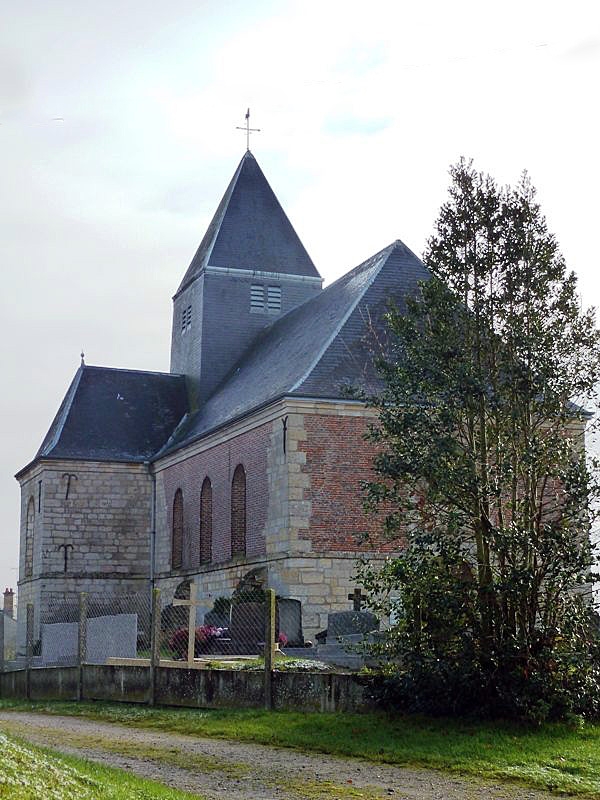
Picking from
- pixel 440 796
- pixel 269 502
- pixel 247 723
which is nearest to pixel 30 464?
pixel 269 502

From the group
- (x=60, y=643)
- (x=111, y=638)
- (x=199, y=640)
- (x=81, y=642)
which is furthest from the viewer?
(x=60, y=643)

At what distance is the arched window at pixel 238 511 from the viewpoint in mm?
31078

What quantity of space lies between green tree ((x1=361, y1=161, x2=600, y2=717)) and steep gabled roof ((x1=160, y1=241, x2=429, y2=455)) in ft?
30.7

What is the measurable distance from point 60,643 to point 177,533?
14707mm

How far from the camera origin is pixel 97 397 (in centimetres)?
4056

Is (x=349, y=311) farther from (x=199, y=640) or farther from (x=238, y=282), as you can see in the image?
(x=238, y=282)

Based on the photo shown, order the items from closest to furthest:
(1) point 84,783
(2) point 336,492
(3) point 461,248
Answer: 1. (1) point 84,783
2. (3) point 461,248
3. (2) point 336,492

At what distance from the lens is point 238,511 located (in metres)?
31.4

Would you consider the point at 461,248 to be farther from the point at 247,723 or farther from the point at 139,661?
the point at 139,661

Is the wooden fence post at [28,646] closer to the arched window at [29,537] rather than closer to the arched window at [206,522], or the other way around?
the arched window at [206,522]

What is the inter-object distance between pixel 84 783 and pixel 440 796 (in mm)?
3066

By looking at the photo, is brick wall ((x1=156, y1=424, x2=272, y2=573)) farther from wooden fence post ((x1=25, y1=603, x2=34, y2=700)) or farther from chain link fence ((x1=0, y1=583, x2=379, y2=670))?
wooden fence post ((x1=25, y1=603, x2=34, y2=700))

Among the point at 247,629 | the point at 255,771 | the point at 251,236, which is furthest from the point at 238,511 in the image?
the point at 255,771

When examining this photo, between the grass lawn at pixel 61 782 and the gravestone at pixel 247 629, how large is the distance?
10.2m
